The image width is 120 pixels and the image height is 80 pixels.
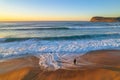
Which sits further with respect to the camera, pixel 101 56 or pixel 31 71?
pixel 101 56

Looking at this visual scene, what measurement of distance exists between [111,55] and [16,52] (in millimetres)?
4374

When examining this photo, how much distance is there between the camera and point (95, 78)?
4.64m

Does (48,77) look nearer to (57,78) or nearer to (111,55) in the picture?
(57,78)

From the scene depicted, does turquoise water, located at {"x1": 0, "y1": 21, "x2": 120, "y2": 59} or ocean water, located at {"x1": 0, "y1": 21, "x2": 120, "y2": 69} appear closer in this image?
ocean water, located at {"x1": 0, "y1": 21, "x2": 120, "y2": 69}

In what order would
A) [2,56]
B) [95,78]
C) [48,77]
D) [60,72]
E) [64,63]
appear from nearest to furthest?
1. [95,78]
2. [48,77]
3. [60,72]
4. [64,63]
5. [2,56]

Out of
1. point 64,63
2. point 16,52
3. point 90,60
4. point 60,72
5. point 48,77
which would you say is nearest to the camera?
point 48,77

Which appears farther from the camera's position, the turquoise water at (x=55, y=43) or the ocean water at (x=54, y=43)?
the turquoise water at (x=55, y=43)

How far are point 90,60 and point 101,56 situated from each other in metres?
0.98

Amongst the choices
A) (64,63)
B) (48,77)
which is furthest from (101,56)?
(48,77)

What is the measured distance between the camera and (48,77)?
4.93m

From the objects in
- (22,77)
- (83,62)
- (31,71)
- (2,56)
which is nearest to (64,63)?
(83,62)

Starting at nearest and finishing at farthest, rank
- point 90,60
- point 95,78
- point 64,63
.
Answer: point 95,78 < point 64,63 < point 90,60

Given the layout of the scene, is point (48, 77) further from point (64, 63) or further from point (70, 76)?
point (64, 63)

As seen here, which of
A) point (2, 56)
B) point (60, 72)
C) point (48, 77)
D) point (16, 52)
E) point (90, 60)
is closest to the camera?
point (48, 77)
